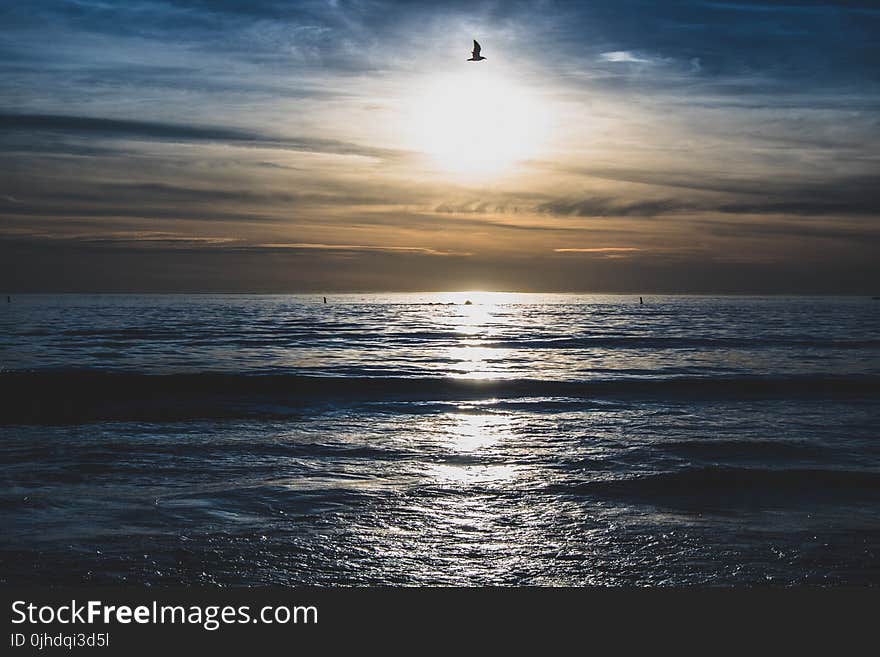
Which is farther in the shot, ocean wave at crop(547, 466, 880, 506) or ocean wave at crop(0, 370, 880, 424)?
ocean wave at crop(0, 370, 880, 424)

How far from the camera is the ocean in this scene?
25.0 ft

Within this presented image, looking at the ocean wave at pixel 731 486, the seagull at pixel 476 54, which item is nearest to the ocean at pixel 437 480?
the ocean wave at pixel 731 486

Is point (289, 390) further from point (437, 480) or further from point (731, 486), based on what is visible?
point (731, 486)

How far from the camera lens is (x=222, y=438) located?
15.9 m

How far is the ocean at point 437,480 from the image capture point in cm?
763

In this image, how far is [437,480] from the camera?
11562mm

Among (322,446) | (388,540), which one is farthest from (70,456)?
(388,540)

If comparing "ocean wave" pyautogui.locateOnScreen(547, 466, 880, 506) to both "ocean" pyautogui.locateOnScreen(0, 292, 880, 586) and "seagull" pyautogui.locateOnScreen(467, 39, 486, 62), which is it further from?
"seagull" pyautogui.locateOnScreen(467, 39, 486, 62)

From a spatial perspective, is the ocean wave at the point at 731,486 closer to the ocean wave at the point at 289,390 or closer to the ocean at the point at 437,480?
the ocean at the point at 437,480

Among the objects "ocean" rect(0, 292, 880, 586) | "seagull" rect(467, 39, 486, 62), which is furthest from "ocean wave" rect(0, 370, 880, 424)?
"seagull" rect(467, 39, 486, 62)

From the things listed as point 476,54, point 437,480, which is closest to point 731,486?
point 437,480

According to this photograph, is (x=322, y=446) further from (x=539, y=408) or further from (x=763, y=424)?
(x=763, y=424)

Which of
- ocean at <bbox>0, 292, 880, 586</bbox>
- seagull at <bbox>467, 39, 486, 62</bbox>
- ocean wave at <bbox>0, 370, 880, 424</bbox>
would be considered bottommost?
ocean wave at <bbox>0, 370, 880, 424</bbox>

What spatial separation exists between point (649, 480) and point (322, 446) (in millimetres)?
6803
